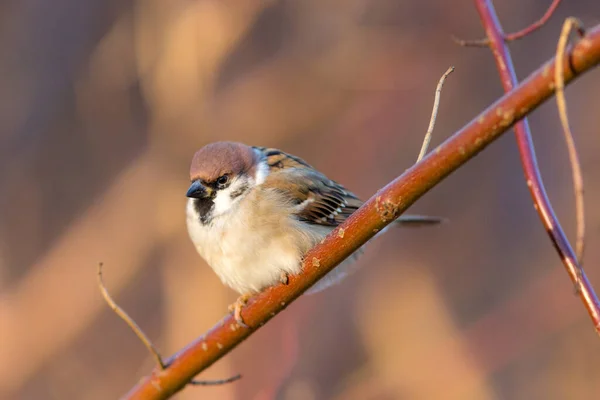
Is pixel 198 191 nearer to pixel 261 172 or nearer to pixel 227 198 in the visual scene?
pixel 227 198

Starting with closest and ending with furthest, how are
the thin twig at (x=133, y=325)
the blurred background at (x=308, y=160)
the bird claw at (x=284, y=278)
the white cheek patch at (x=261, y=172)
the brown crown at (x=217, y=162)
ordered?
1. the thin twig at (x=133, y=325)
2. the bird claw at (x=284, y=278)
3. the brown crown at (x=217, y=162)
4. the white cheek patch at (x=261, y=172)
5. the blurred background at (x=308, y=160)

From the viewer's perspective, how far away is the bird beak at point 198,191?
220cm

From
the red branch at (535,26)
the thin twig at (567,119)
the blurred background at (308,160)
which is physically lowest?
the blurred background at (308,160)

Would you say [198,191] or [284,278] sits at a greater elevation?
[198,191]

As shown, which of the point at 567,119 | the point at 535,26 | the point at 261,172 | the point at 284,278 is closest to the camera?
the point at 567,119

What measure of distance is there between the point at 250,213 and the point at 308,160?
2.13 m

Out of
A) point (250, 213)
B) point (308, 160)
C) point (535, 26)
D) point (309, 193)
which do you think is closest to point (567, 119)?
point (535, 26)

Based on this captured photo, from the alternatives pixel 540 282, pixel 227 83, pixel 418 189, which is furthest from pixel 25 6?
pixel 418 189

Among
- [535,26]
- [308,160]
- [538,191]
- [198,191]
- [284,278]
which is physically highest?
[535,26]

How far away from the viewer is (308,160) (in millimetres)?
4301

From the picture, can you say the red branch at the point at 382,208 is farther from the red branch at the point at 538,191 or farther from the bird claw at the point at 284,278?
the red branch at the point at 538,191

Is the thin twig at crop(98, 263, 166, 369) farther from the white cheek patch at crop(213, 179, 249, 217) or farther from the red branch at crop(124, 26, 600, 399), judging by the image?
the white cheek patch at crop(213, 179, 249, 217)

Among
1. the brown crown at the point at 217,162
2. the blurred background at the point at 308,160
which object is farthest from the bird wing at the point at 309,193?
the blurred background at the point at 308,160

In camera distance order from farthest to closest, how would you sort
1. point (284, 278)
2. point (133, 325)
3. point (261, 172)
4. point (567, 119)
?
1. point (261, 172)
2. point (284, 278)
3. point (133, 325)
4. point (567, 119)
